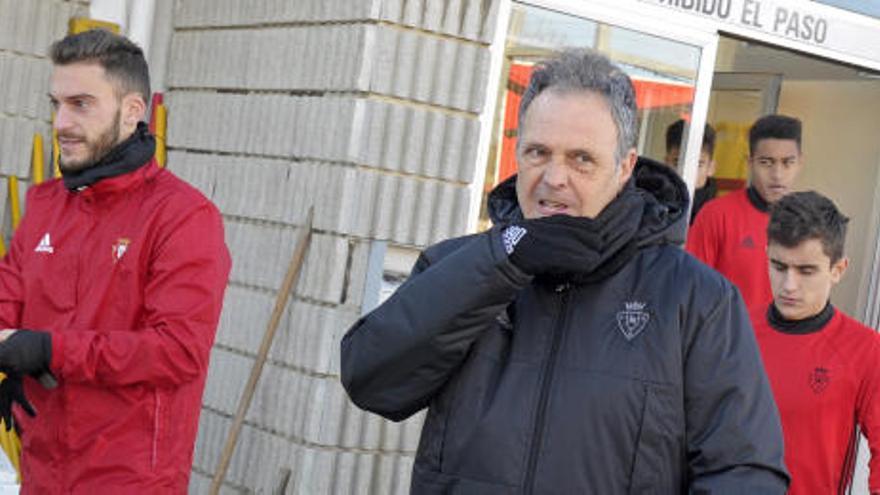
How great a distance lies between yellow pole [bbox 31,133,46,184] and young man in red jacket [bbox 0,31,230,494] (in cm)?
255

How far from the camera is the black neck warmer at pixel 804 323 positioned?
17.2 feet

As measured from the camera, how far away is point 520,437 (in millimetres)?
2711

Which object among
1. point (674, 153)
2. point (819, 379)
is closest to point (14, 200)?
point (674, 153)

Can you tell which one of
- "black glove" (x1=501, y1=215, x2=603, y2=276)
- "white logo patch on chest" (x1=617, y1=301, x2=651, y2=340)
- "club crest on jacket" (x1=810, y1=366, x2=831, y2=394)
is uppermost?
"black glove" (x1=501, y1=215, x2=603, y2=276)

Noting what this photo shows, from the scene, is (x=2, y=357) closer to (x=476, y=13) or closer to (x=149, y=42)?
(x=476, y=13)

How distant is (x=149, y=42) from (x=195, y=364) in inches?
137

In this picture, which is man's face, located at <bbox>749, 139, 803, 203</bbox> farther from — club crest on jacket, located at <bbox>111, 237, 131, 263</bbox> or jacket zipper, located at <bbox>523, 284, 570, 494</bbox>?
jacket zipper, located at <bbox>523, 284, 570, 494</bbox>

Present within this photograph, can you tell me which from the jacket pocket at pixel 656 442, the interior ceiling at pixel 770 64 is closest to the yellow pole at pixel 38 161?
the interior ceiling at pixel 770 64

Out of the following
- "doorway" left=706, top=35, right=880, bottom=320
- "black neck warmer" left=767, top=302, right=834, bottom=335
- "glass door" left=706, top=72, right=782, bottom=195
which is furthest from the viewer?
"glass door" left=706, top=72, right=782, bottom=195

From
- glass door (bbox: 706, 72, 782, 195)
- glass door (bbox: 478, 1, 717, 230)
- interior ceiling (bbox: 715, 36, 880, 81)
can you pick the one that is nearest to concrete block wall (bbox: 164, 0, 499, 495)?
glass door (bbox: 478, 1, 717, 230)

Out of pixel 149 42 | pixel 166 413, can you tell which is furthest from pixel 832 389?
pixel 149 42

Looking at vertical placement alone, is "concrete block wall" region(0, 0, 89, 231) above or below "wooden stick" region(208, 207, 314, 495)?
above

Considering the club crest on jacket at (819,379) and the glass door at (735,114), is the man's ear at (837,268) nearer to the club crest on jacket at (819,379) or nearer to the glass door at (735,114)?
the club crest on jacket at (819,379)

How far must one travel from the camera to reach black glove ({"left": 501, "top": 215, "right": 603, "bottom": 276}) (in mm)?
2662
